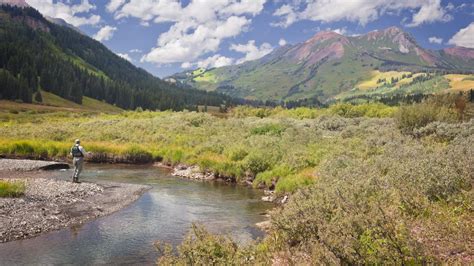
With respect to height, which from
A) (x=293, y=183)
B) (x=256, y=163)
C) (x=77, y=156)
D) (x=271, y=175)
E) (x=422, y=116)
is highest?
(x=422, y=116)

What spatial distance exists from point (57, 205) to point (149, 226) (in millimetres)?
6595

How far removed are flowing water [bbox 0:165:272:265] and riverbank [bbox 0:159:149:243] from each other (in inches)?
32.9

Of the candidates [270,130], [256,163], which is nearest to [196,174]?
[256,163]

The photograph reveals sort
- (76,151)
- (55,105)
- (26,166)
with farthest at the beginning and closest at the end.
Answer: (55,105)
(26,166)
(76,151)

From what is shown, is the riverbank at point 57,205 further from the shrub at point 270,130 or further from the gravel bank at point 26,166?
the shrub at point 270,130

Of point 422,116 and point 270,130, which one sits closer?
point 422,116

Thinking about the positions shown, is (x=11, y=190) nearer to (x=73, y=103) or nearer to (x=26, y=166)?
(x=26, y=166)

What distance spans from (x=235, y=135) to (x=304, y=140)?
1322 centimetres

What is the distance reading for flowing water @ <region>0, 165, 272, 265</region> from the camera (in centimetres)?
1811

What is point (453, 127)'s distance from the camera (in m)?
40.4

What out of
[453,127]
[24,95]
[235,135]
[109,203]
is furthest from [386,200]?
[24,95]

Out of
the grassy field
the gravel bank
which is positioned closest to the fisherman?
the gravel bank

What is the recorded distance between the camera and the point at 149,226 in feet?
77.4

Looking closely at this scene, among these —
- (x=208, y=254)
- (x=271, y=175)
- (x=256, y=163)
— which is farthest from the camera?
(x=256, y=163)
